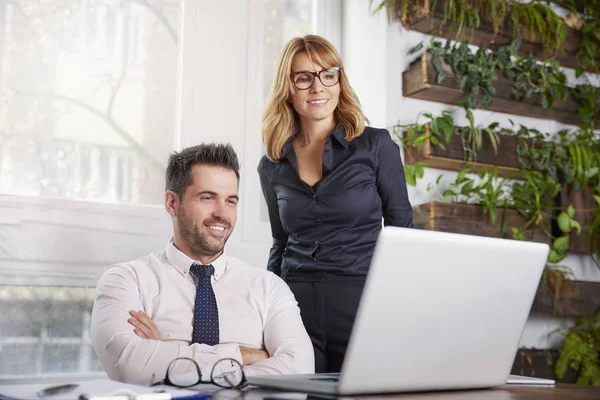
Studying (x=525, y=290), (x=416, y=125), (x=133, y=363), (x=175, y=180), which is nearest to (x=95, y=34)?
(x=175, y=180)

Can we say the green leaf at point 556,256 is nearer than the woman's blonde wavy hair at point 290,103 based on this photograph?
No

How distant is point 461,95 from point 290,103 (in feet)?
3.83

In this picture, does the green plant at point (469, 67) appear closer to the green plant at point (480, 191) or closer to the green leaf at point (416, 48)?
the green leaf at point (416, 48)

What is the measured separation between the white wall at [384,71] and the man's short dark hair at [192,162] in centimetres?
118

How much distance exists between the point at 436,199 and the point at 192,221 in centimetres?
151

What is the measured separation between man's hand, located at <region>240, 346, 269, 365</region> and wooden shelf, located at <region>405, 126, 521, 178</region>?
1.51 metres

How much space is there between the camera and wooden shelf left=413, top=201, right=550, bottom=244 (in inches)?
116

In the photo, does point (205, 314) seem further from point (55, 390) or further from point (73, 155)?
point (73, 155)

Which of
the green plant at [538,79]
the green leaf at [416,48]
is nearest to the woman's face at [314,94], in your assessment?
the green leaf at [416,48]

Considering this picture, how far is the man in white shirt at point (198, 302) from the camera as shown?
5.29 feet

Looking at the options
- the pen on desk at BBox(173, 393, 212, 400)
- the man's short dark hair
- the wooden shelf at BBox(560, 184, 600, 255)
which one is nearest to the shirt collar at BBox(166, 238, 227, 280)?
the man's short dark hair

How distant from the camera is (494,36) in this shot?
328 centimetres

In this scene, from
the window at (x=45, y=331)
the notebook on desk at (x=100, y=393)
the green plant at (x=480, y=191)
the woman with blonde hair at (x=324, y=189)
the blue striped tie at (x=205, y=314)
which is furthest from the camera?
the green plant at (x=480, y=191)

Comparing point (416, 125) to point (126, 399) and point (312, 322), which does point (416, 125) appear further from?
point (126, 399)
